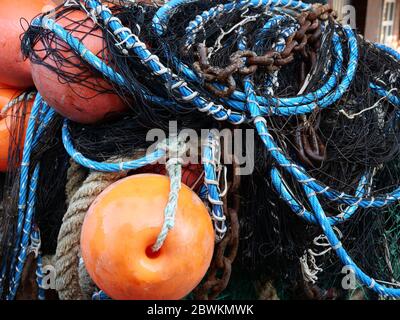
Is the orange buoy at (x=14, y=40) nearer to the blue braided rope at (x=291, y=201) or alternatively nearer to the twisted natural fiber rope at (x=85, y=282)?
the twisted natural fiber rope at (x=85, y=282)

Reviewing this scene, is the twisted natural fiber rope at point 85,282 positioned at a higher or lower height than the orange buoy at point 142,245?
lower

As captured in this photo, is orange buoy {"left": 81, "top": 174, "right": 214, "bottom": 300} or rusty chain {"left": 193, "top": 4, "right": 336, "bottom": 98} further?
rusty chain {"left": 193, "top": 4, "right": 336, "bottom": 98}

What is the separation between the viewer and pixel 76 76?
1.03 metres

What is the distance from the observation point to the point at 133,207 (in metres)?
0.88

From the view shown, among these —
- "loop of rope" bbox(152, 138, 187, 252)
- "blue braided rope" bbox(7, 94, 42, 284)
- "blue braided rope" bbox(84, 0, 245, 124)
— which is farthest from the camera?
"blue braided rope" bbox(7, 94, 42, 284)

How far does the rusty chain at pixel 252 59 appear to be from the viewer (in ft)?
3.24

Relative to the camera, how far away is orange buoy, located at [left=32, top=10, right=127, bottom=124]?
1037 mm

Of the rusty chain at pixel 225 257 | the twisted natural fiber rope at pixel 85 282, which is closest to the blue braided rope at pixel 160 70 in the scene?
the rusty chain at pixel 225 257

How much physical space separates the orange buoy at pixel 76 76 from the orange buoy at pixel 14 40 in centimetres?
17

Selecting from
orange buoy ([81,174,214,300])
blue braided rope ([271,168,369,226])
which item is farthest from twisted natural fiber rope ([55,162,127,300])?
blue braided rope ([271,168,369,226])

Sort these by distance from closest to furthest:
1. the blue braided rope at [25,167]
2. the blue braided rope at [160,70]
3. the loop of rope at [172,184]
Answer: the loop of rope at [172,184]
the blue braided rope at [160,70]
the blue braided rope at [25,167]

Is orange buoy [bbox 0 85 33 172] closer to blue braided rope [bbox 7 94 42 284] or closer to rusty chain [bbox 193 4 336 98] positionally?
blue braided rope [bbox 7 94 42 284]

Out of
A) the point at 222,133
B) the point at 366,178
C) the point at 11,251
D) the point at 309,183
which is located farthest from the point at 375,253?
the point at 11,251

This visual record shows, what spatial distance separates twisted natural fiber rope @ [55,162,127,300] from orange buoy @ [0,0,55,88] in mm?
396
